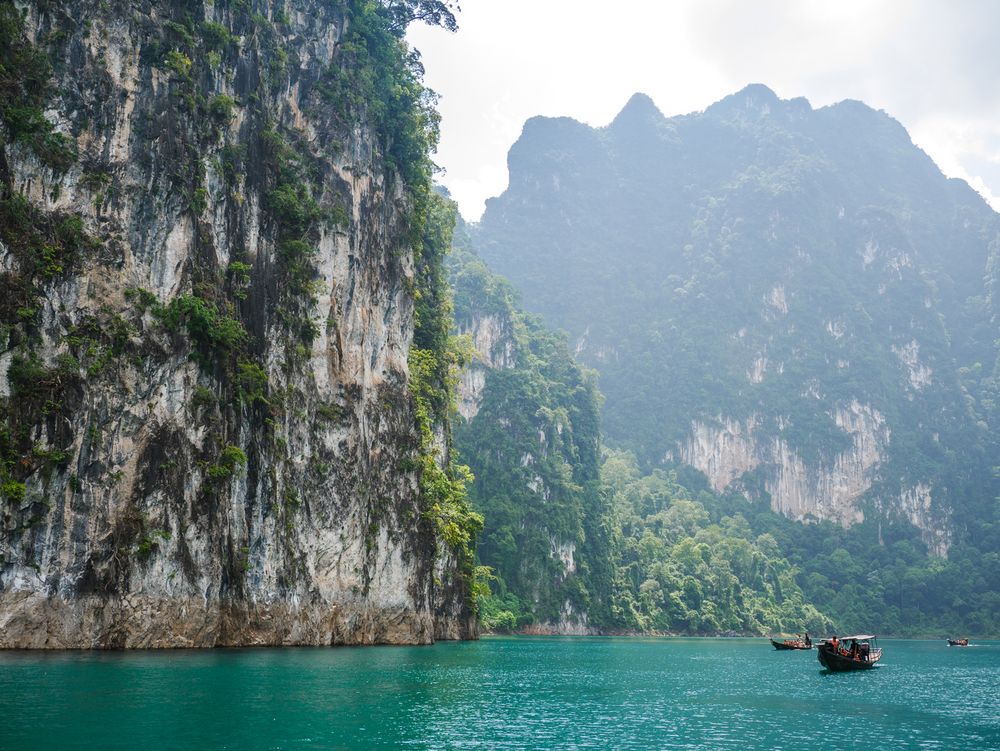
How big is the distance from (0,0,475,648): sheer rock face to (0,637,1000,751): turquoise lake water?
9.03 feet

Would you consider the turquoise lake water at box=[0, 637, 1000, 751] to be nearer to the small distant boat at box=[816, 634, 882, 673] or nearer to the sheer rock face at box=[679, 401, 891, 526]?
the small distant boat at box=[816, 634, 882, 673]

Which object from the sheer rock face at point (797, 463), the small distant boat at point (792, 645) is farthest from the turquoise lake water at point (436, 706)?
the sheer rock face at point (797, 463)

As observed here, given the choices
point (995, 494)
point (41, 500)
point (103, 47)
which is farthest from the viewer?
point (995, 494)

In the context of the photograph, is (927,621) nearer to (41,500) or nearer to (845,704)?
(845,704)

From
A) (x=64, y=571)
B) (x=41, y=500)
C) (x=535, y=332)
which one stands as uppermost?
(x=535, y=332)

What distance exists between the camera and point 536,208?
199 meters

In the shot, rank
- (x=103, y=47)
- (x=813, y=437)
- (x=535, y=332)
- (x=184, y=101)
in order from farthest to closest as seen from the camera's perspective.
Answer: (x=813, y=437) → (x=535, y=332) → (x=184, y=101) → (x=103, y=47)

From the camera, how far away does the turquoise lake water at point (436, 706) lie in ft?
56.3

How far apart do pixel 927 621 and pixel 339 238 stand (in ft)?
332

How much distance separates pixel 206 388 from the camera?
118ft

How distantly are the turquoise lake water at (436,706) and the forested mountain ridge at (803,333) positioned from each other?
11484 centimetres

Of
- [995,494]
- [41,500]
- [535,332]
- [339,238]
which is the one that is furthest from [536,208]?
[41,500]

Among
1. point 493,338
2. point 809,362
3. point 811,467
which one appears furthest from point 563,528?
point 809,362

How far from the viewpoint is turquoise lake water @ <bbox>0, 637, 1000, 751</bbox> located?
17.2m
